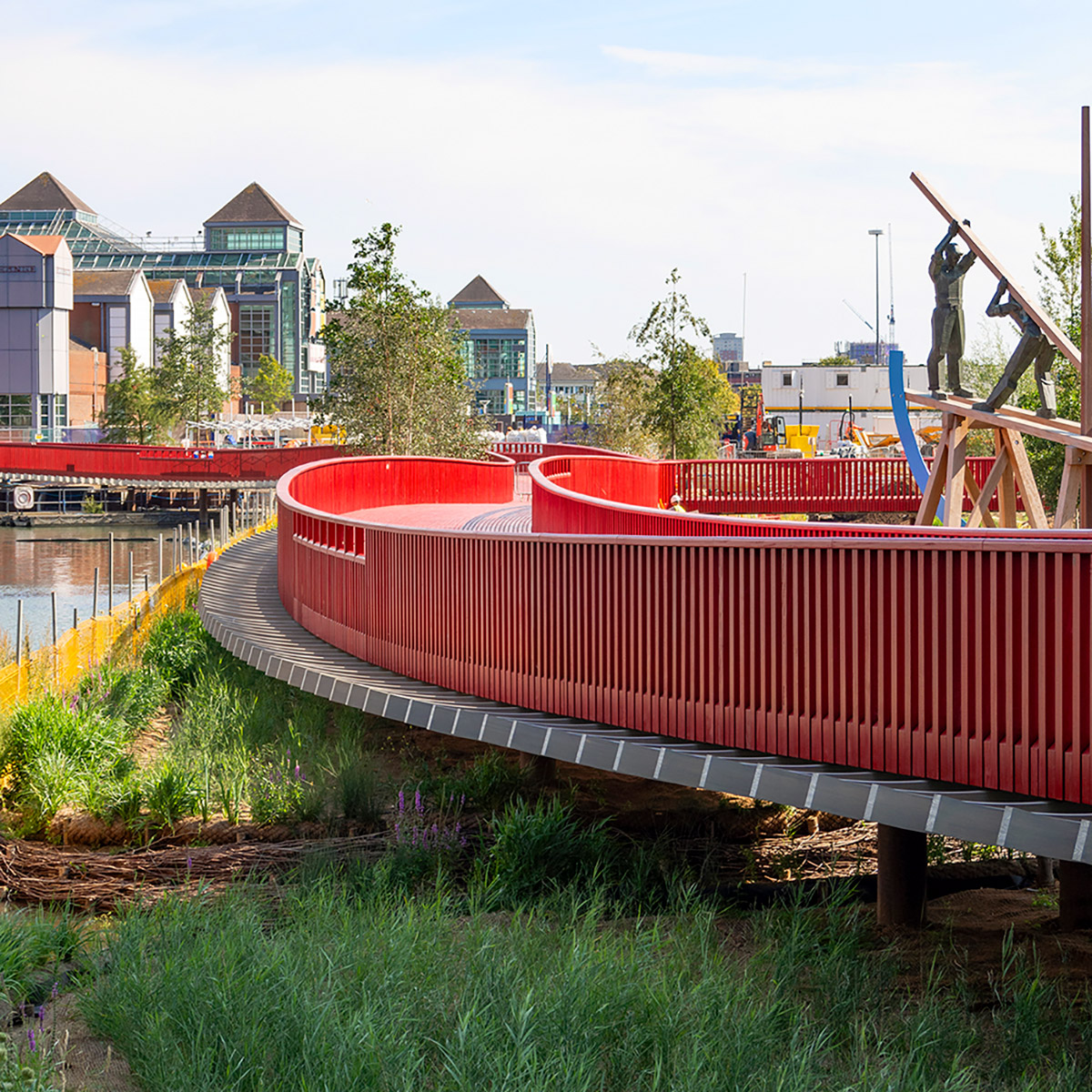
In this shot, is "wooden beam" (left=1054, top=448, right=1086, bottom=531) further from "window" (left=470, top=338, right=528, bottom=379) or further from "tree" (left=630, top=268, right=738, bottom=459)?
"window" (left=470, top=338, right=528, bottom=379)

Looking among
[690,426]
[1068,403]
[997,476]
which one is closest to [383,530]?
[997,476]

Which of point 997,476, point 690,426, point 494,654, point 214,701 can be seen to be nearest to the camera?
point 494,654

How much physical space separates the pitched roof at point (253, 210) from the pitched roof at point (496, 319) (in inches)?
1149

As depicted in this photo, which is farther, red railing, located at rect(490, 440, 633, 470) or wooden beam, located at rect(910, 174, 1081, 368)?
red railing, located at rect(490, 440, 633, 470)

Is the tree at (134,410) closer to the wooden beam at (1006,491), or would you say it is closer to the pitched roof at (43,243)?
the pitched roof at (43,243)

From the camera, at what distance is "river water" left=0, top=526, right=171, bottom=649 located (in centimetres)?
4038

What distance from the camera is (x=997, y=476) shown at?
19672 mm

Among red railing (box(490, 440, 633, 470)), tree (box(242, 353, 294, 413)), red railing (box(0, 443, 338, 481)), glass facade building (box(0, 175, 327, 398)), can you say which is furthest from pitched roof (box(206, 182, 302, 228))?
red railing (box(490, 440, 633, 470))

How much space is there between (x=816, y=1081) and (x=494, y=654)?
17.5 feet

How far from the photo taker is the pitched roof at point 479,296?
170250mm

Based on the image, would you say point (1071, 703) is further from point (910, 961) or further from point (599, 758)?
point (599, 758)

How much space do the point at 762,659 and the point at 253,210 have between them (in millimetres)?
131129

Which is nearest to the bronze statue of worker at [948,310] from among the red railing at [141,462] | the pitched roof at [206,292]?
the red railing at [141,462]

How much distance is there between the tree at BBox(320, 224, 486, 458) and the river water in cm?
947
